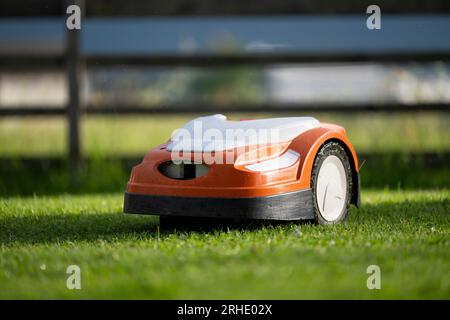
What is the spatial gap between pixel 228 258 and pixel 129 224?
131 cm

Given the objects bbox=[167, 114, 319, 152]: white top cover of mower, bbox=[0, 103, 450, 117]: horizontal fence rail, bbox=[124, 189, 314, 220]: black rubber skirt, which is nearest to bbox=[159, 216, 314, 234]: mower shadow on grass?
bbox=[124, 189, 314, 220]: black rubber skirt

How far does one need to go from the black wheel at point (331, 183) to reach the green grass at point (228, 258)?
0.11m

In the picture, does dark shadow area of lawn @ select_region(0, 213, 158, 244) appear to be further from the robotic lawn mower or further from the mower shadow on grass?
the robotic lawn mower

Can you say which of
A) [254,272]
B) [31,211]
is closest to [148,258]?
[254,272]

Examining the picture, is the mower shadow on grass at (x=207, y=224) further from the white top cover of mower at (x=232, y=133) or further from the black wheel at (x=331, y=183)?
the white top cover of mower at (x=232, y=133)

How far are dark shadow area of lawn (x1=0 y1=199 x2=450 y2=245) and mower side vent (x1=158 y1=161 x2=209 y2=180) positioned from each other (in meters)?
0.32

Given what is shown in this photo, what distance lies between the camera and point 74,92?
20.9 feet

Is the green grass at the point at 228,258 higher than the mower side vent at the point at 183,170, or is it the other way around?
the mower side vent at the point at 183,170

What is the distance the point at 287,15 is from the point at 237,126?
3319 millimetres

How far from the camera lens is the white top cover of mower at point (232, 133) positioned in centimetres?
337

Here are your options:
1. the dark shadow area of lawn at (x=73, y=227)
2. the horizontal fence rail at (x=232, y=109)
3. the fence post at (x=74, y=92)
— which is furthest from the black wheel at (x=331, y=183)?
the fence post at (x=74, y=92)

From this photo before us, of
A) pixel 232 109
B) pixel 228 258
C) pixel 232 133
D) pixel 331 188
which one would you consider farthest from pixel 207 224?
pixel 232 109

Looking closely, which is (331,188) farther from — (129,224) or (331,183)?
(129,224)

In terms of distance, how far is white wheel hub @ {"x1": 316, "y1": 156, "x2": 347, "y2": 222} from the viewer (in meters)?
3.58
